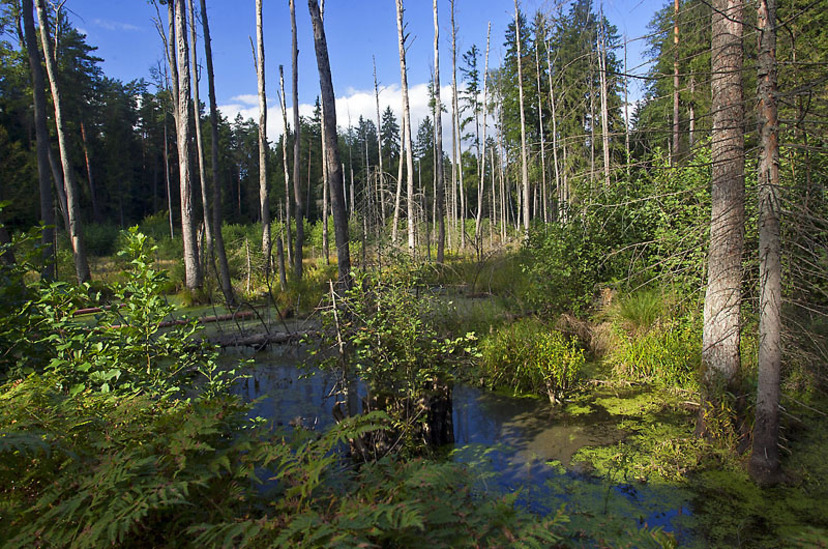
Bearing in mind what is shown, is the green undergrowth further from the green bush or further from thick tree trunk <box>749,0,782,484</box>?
the green bush

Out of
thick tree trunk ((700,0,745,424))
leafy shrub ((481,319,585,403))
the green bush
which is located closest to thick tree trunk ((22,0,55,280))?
leafy shrub ((481,319,585,403))

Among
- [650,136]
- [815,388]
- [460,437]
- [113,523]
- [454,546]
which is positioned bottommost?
[460,437]

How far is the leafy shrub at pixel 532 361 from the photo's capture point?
576 centimetres

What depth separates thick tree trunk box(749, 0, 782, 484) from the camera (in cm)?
303

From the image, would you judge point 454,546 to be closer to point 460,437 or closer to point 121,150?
point 460,437

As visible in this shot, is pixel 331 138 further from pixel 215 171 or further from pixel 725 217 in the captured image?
pixel 215 171

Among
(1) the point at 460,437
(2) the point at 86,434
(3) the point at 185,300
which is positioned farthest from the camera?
(3) the point at 185,300

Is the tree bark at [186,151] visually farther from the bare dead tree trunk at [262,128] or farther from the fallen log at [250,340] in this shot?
the fallen log at [250,340]

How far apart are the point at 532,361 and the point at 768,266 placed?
3.17 metres

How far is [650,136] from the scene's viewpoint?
4.17m

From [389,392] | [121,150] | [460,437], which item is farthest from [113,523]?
[121,150]

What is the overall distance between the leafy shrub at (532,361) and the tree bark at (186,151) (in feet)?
27.5

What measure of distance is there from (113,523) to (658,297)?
21.5 feet

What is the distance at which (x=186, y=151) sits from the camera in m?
11.4
